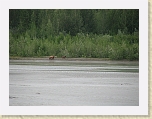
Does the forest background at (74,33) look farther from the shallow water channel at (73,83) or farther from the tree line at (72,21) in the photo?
the shallow water channel at (73,83)

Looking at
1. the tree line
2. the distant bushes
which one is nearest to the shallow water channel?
the distant bushes

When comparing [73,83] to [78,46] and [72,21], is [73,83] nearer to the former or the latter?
[78,46]

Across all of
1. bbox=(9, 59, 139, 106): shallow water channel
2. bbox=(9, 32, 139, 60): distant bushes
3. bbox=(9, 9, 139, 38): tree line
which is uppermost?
bbox=(9, 9, 139, 38): tree line

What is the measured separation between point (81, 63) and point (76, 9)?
68 centimetres

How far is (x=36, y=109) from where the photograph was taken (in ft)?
44.9

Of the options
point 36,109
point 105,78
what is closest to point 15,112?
point 36,109

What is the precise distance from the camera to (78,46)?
13.9 metres

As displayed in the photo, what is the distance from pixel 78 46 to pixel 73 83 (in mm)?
475

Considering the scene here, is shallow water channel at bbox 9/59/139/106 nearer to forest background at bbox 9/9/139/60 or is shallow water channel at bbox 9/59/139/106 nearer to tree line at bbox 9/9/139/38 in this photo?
forest background at bbox 9/9/139/60

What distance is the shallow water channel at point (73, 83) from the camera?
13.8 meters

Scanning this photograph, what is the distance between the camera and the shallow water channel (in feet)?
45.1

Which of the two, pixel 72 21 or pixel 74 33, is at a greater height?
pixel 72 21

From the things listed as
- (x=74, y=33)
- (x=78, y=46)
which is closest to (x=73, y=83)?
(x=78, y=46)

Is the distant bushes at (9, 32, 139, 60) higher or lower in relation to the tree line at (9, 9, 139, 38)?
lower
